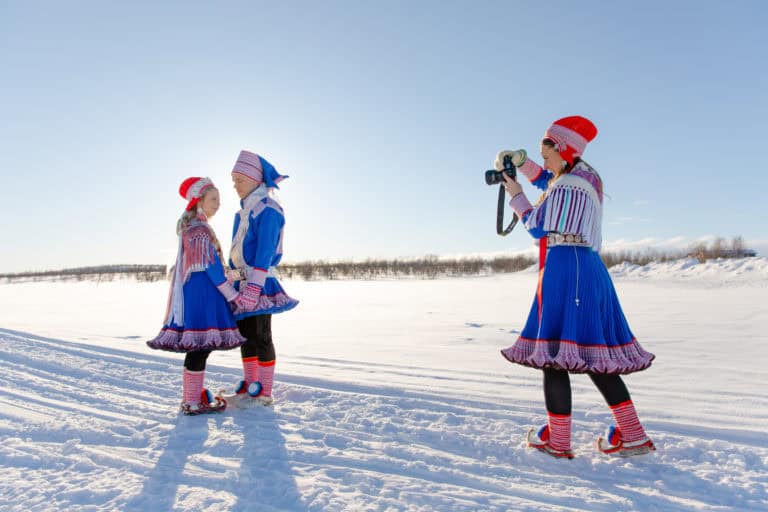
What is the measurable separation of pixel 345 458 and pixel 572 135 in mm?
1968

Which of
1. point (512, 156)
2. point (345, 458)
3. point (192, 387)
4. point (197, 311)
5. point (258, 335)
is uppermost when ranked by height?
point (512, 156)

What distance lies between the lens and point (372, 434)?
2611 millimetres

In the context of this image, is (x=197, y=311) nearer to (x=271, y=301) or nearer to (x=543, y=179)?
(x=271, y=301)

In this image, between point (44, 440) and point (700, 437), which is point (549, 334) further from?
point (44, 440)

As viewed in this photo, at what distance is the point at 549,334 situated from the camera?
2.29 m

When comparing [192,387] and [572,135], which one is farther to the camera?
[192,387]

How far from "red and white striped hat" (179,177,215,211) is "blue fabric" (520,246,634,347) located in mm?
2343

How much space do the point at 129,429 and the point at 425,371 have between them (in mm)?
2350

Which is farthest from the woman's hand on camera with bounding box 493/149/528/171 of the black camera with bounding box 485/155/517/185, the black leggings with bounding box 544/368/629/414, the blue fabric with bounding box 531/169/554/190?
the black leggings with bounding box 544/368/629/414

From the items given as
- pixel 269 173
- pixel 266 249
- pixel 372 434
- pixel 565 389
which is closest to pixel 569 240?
pixel 565 389

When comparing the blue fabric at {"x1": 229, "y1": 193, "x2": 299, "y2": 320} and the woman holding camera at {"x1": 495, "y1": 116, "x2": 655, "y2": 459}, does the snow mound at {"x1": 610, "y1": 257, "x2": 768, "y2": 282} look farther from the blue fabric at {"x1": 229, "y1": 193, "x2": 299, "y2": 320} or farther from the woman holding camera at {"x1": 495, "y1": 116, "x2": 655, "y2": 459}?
the blue fabric at {"x1": 229, "y1": 193, "x2": 299, "y2": 320}

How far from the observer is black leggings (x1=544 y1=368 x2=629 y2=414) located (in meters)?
2.26

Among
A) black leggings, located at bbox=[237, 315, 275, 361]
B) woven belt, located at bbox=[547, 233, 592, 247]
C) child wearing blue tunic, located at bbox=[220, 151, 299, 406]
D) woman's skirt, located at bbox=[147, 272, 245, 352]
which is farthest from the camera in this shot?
black leggings, located at bbox=[237, 315, 275, 361]

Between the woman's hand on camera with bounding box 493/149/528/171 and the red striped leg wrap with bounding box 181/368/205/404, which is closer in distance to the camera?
the woman's hand on camera with bounding box 493/149/528/171
